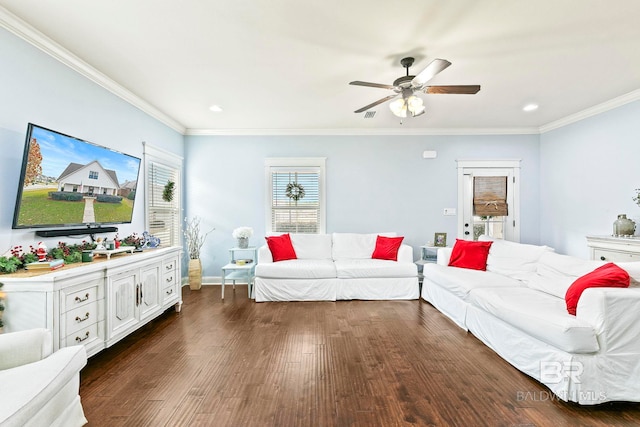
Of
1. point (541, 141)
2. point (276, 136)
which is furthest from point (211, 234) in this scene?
point (541, 141)

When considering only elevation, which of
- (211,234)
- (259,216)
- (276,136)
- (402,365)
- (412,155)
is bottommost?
(402,365)

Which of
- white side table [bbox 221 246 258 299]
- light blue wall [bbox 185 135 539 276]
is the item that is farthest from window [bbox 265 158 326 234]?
white side table [bbox 221 246 258 299]

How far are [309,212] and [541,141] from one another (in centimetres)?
443

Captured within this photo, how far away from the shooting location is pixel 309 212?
16.9ft

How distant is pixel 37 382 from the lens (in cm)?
133

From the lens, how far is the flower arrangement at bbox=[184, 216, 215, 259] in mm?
4863

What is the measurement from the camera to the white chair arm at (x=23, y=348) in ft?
4.87

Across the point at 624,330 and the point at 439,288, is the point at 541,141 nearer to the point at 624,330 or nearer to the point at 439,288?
the point at 439,288

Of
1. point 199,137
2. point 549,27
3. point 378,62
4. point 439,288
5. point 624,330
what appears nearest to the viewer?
point 624,330

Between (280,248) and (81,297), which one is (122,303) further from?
(280,248)

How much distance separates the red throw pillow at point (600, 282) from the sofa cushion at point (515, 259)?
1080 mm

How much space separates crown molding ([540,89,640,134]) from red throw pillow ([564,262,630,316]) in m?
2.87
